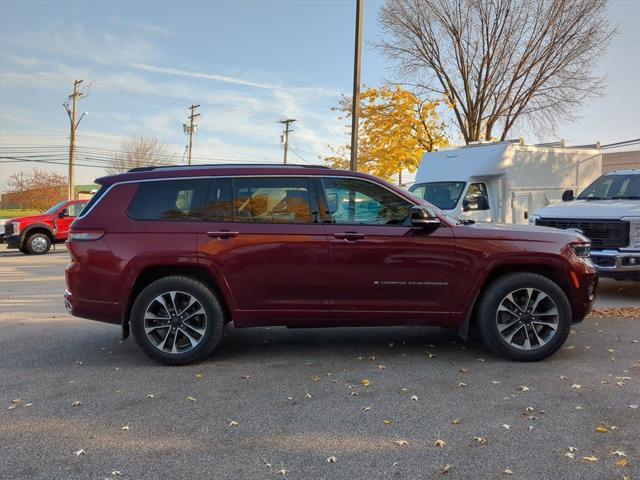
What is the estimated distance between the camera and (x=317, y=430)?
356 cm

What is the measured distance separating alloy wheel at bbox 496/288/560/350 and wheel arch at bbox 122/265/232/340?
257cm

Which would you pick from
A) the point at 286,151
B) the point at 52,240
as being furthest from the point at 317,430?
the point at 286,151

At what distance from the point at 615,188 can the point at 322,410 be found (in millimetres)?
7832

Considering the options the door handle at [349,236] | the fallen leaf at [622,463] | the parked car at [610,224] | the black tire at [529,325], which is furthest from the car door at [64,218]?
the fallen leaf at [622,463]

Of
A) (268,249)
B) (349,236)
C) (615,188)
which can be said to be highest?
(615,188)

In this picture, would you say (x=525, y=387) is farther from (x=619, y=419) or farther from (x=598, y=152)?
(x=598, y=152)

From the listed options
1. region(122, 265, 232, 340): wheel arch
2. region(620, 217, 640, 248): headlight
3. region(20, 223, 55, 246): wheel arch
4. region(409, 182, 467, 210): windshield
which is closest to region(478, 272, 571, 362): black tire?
region(122, 265, 232, 340): wheel arch

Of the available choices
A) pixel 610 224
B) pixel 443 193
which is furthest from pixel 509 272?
pixel 443 193

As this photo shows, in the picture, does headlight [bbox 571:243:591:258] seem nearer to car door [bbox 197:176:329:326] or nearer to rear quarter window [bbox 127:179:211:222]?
car door [bbox 197:176:329:326]

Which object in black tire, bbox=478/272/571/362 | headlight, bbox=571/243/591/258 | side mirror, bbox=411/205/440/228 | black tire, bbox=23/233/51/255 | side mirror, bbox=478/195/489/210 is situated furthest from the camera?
black tire, bbox=23/233/51/255

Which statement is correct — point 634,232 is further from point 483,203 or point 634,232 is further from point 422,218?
point 483,203

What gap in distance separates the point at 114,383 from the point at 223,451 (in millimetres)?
1719

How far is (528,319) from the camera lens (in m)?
4.99

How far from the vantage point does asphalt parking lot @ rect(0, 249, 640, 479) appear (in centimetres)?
310
